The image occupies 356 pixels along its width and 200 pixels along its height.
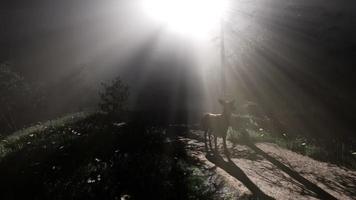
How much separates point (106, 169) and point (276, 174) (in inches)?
271

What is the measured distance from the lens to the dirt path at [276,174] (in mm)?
12211

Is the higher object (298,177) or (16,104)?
(16,104)

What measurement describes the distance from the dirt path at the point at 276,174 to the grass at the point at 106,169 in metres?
0.96

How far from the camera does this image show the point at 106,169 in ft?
42.5

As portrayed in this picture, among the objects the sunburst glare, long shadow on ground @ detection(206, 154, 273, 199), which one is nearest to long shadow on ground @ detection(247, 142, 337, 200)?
long shadow on ground @ detection(206, 154, 273, 199)

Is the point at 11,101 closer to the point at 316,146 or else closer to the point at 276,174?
the point at 316,146

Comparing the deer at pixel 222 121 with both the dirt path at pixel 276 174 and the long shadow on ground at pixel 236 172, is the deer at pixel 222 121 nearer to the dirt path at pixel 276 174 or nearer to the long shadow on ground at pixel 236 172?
the dirt path at pixel 276 174

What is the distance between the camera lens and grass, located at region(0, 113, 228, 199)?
11187 millimetres

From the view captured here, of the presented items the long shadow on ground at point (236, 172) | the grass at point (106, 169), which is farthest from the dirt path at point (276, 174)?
the grass at point (106, 169)

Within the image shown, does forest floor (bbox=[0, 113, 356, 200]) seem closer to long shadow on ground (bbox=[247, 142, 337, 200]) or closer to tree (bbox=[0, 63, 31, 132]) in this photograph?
long shadow on ground (bbox=[247, 142, 337, 200])

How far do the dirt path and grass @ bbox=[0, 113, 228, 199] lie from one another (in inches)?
37.7

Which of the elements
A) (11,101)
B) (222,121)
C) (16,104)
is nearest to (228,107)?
(222,121)

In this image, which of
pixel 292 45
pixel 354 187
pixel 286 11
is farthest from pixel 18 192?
pixel 286 11

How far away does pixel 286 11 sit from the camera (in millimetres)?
60781
